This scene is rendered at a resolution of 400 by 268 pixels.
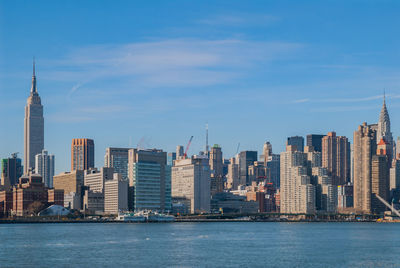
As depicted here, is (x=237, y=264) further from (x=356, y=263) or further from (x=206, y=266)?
(x=356, y=263)

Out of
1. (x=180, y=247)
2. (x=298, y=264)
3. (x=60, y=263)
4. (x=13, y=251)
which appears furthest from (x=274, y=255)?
(x=13, y=251)

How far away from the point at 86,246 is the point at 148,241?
23694 mm

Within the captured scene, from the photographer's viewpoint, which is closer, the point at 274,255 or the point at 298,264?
the point at 298,264

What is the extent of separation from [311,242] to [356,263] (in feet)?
181

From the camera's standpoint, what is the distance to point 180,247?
16250 cm

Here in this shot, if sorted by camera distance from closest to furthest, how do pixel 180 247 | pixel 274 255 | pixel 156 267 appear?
pixel 156 267 → pixel 274 255 → pixel 180 247

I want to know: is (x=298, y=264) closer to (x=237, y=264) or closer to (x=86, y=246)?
(x=237, y=264)

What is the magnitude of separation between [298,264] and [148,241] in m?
62.7

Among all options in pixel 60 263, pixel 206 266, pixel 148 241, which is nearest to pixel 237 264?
pixel 206 266

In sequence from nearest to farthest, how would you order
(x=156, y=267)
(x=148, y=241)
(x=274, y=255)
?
(x=156, y=267), (x=274, y=255), (x=148, y=241)

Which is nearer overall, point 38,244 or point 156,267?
point 156,267

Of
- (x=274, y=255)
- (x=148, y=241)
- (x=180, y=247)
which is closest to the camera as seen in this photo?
(x=274, y=255)

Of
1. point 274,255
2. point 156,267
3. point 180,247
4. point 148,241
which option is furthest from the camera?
point 148,241

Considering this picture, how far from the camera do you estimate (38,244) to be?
16988cm
